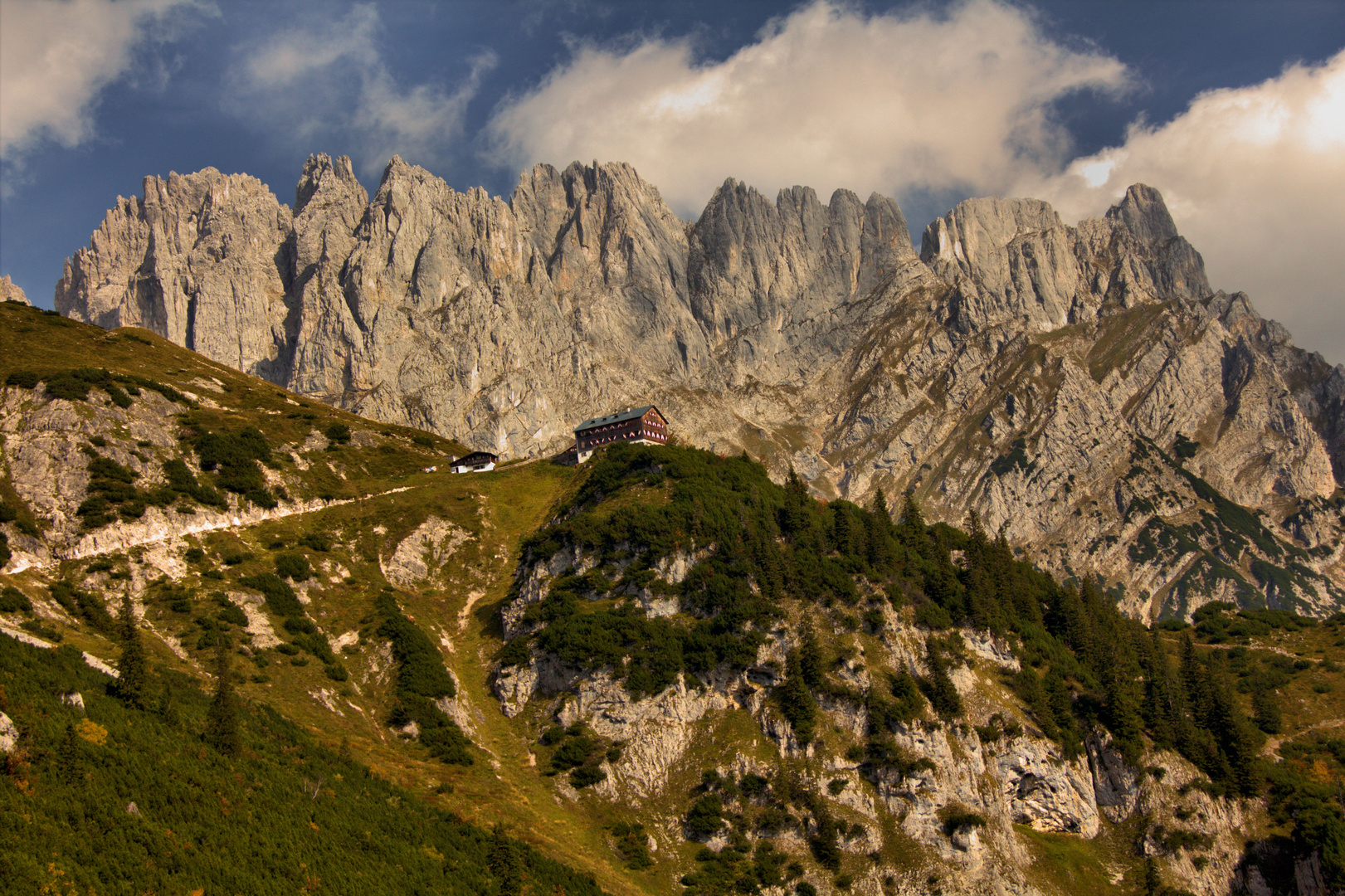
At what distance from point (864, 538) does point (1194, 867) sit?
54371 mm

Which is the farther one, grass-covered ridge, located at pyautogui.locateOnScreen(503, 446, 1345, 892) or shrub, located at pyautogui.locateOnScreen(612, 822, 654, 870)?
grass-covered ridge, located at pyautogui.locateOnScreen(503, 446, 1345, 892)

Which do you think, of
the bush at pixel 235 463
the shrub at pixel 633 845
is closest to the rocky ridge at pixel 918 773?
the shrub at pixel 633 845

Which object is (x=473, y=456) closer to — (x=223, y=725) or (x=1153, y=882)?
(x=223, y=725)

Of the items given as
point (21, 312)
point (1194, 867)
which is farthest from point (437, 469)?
point (1194, 867)

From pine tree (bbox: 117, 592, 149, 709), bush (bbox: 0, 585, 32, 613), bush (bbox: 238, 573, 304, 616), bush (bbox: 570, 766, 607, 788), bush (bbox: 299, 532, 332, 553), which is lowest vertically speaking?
bush (bbox: 570, 766, 607, 788)

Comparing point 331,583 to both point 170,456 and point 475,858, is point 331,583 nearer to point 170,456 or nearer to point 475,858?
point 170,456

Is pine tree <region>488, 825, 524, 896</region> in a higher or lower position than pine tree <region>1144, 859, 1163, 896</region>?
higher

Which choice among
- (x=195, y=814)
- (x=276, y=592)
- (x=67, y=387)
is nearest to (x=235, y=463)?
(x=67, y=387)

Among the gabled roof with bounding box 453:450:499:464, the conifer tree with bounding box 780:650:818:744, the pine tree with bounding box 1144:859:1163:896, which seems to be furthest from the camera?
the gabled roof with bounding box 453:450:499:464

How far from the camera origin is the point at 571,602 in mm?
104375

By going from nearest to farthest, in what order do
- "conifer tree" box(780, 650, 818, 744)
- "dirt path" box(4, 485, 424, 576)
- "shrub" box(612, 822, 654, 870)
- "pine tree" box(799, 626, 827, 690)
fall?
"shrub" box(612, 822, 654, 870), "dirt path" box(4, 485, 424, 576), "conifer tree" box(780, 650, 818, 744), "pine tree" box(799, 626, 827, 690)

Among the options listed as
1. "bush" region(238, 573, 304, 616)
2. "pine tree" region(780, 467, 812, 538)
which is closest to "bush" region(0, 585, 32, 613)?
"bush" region(238, 573, 304, 616)

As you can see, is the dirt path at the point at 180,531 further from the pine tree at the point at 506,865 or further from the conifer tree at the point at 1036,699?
the conifer tree at the point at 1036,699

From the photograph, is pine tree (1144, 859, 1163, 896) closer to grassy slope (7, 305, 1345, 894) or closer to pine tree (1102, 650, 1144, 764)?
grassy slope (7, 305, 1345, 894)
